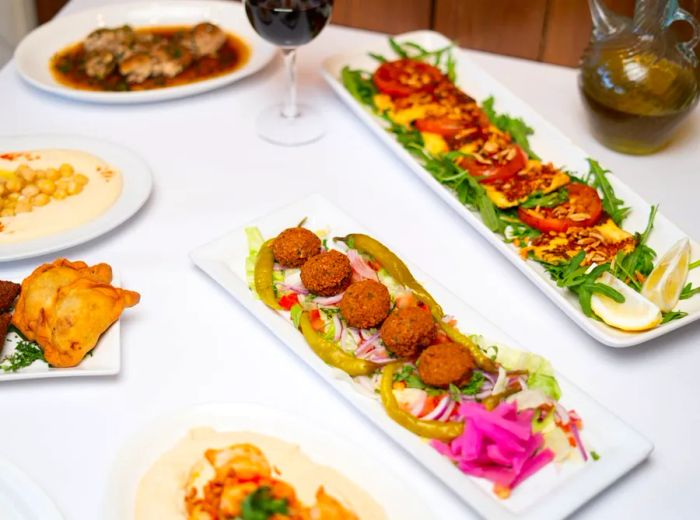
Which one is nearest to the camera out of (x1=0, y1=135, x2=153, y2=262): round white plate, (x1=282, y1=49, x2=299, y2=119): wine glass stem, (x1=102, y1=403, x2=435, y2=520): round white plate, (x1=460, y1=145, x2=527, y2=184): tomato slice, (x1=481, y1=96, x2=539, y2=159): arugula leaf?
(x1=102, y1=403, x2=435, y2=520): round white plate

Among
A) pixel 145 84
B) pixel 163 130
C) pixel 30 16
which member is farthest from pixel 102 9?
pixel 30 16

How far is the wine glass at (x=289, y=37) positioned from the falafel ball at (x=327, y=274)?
0.64m

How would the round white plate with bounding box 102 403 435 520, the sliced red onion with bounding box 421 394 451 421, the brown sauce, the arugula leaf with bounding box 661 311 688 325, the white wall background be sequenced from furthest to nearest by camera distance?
1. the white wall background
2. the brown sauce
3. the arugula leaf with bounding box 661 311 688 325
4. the sliced red onion with bounding box 421 394 451 421
5. the round white plate with bounding box 102 403 435 520

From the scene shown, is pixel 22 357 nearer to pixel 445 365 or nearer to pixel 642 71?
pixel 445 365

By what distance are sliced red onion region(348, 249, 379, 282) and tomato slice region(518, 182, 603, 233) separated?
1.31 feet

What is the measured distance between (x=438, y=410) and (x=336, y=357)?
195 mm

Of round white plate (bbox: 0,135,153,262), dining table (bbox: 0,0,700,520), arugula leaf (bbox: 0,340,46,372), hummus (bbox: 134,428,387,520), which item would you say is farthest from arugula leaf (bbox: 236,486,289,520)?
round white plate (bbox: 0,135,153,262)

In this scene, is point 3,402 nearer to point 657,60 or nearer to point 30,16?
point 657,60

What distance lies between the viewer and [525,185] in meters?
1.80

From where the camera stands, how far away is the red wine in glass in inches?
72.8

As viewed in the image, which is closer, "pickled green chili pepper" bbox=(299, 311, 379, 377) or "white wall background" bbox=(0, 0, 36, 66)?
"pickled green chili pepper" bbox=(299, 311, 379, 377)

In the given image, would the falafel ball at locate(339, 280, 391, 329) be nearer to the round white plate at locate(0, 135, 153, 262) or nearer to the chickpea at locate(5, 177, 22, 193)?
the round white plate at locate(0, 135, 153, 262)

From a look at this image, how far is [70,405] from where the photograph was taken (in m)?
1.36

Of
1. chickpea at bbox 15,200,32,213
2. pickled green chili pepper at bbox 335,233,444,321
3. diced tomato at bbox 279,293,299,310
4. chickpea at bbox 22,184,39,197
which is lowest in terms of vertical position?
chickpea at bbox 15,200,32,213
